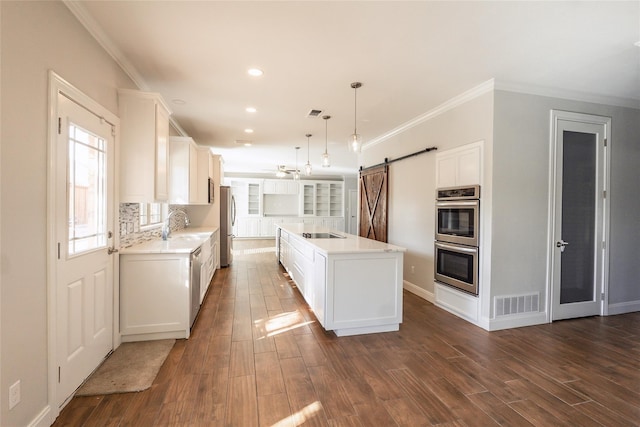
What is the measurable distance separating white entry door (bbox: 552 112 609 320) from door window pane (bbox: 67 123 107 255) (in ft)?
15.1

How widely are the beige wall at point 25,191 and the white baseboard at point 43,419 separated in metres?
0.02

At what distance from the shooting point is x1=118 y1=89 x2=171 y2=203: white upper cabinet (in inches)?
110

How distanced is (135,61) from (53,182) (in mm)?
1623

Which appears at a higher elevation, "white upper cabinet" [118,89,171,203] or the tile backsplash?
"white upper cabinet" [118,89,171,203]

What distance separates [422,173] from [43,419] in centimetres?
449

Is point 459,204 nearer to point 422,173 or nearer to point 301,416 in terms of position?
point 422,173

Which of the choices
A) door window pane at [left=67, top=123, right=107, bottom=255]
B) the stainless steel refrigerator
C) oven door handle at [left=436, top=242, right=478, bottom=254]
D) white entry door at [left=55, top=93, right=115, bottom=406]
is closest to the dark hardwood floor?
white entry door at [left=55, top=93, right=115, bottom=406]

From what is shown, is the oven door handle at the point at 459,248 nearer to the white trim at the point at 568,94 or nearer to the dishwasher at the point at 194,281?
the white trim at the point at 568,94

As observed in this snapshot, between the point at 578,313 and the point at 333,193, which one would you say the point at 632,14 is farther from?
the point at 333,193

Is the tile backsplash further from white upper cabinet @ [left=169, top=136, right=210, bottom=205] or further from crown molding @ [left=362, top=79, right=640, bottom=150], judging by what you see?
crown molding @ [left=362, top=79, right=640, bottom=150]

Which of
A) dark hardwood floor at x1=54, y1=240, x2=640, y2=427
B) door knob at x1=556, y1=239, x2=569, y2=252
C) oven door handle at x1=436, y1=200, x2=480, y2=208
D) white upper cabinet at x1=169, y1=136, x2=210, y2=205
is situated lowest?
dark hardwood floor at x1=54, y1=240, x2=640, y2=427

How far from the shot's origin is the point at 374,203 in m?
5.87

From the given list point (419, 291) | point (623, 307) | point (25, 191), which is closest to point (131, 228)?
point (25, 191)

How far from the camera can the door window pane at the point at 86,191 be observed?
2.07 meters
